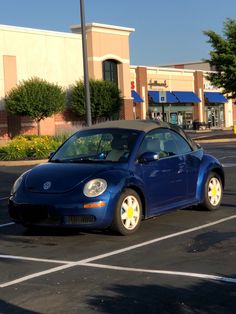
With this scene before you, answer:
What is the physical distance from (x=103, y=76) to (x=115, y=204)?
39.4 meters

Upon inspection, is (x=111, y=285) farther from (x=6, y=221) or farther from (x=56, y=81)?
(x=56, y=81)

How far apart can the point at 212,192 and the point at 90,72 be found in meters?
36.5

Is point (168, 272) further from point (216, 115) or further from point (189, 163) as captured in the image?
point (216, 115)

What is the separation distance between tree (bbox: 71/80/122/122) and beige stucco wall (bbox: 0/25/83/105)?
4.50 feet

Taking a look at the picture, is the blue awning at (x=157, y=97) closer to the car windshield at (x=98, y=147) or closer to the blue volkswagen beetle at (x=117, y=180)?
the blue volkswagen beetle at (x=117, y=180)

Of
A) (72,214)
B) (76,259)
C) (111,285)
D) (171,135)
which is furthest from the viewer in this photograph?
(171,135)

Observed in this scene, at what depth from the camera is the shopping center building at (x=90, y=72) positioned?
39250mm

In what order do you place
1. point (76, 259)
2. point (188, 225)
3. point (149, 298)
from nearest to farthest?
1. point (149, 298)
2. point (76, 259)
3. point (188, 225)

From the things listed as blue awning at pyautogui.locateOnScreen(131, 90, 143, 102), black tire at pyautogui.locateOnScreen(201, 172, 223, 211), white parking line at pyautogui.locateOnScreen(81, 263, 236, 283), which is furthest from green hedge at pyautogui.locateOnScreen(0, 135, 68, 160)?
blue awning at pyautogui.locateOnScreen(131, 90, 143, 102)

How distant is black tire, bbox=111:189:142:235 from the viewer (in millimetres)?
7785

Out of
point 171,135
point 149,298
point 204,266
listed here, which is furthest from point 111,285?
point 171,135

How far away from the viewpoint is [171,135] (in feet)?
30.5

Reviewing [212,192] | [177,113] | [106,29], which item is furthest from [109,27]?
[212,192]

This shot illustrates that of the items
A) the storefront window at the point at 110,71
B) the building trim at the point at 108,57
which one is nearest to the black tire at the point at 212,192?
the building trim at the point at 108,57
